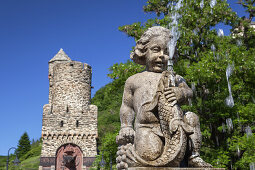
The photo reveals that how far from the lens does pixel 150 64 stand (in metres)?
3.73

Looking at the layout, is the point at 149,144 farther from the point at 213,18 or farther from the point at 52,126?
the point at 52,126

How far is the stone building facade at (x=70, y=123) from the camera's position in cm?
2894

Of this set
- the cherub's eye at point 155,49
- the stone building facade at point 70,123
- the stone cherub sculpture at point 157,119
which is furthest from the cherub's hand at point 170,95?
the stone building facade at point 70,123

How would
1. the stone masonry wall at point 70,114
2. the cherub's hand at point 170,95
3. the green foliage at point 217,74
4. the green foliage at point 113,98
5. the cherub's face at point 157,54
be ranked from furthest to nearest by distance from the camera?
the stone masonry wall at point 70,114, the green foliage at point 113,98, the green foliage at point 217,74, the cherub's face at point 157,54, the cherub's hand at point 170,95

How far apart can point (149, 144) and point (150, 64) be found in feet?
3.57

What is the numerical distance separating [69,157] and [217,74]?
21815mm

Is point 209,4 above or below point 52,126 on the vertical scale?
above

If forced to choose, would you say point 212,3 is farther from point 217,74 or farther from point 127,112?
point 127,112

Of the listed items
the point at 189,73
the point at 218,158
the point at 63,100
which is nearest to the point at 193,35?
the point at 189,73

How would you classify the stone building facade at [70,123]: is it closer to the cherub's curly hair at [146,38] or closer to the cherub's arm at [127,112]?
the cherub's arm at [127,112]

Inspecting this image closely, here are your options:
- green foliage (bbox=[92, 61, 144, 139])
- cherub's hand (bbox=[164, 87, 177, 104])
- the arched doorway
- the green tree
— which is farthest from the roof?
cherub's hand (bbox=[164, 87, 177, 104])

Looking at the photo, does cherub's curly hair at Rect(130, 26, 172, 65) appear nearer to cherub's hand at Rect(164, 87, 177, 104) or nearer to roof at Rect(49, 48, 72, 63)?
cherub's hand at Rect(164, 87, 177, 104)

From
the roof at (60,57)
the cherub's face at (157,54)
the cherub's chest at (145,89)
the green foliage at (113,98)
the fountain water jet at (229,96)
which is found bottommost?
the cherub's chest at (145,89)

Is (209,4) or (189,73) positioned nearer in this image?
(189,73)
